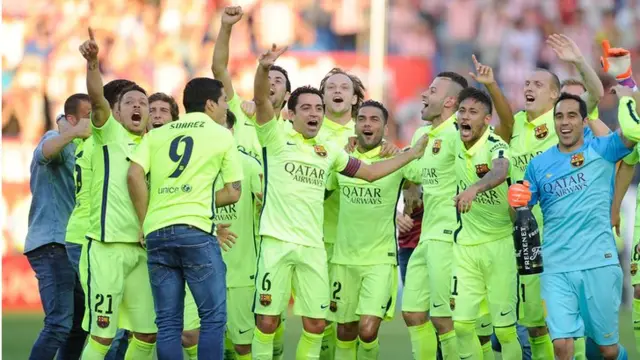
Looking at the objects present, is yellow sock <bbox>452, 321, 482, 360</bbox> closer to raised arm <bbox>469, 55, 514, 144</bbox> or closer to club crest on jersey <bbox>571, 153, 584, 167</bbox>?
club crest on jersey <bbox>571, 153, 584, 167</bbox>

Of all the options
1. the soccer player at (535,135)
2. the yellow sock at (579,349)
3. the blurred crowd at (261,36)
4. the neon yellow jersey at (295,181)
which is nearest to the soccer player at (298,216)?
the neon yellow jersey at (295,181)

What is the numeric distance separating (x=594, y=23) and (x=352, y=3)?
476 cm

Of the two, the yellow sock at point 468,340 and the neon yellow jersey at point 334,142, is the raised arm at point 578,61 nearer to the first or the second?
the yellow sock at point 468,340

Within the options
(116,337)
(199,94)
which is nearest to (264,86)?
(199,94)

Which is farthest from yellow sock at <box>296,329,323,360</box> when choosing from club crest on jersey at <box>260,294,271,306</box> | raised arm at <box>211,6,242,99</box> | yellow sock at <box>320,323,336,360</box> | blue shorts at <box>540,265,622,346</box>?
raised arm at <box>211,6,242,99</box>

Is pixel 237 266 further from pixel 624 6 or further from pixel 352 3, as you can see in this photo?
pixel 624 6

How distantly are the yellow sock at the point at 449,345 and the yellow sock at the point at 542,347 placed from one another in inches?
27.5

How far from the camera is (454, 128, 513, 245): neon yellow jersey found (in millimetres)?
10984

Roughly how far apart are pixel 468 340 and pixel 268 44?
11935 millimetres

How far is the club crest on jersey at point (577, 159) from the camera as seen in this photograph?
33.3 feet

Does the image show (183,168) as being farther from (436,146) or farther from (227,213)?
(436,146)

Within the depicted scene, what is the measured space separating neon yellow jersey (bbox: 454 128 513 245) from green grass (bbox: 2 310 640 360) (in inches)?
120

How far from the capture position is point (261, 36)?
874 inches

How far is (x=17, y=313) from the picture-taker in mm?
18938
